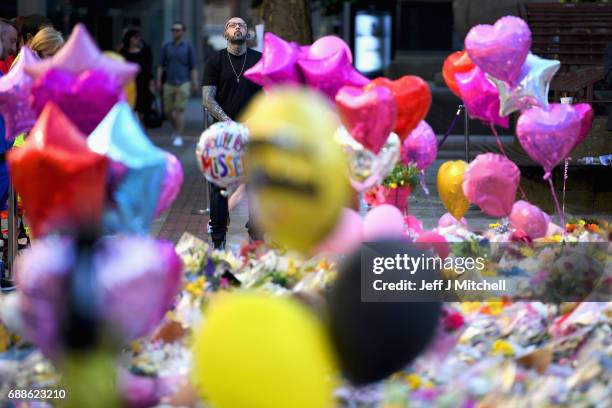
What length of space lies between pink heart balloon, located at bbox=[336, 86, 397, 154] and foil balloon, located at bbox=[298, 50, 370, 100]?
12.8 inches

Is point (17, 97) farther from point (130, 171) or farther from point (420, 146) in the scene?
point (420, 146)

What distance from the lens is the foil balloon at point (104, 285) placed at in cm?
402

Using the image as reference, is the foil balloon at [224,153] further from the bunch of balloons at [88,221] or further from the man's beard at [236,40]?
the man's beard at [236,40]

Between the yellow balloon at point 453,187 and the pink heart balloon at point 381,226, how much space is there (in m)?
2.80

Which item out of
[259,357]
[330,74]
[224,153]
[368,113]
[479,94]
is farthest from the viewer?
[479,94]

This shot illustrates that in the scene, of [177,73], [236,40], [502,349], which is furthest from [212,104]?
[177,73]

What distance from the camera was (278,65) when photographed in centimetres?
691

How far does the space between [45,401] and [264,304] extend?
Result: 158 cm

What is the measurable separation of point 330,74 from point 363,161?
61cm

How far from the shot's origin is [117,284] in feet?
13.3

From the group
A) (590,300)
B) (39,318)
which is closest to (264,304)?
(39,318)

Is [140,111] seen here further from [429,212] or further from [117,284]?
[117,284]

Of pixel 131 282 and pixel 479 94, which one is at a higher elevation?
pixel 131 282

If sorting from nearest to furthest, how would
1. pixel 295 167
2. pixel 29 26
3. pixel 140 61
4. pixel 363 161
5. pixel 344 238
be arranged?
pixel 295 167 < pixel 344 238 < pixel 363 161 < pixel 29 26 < pixel 140 61
